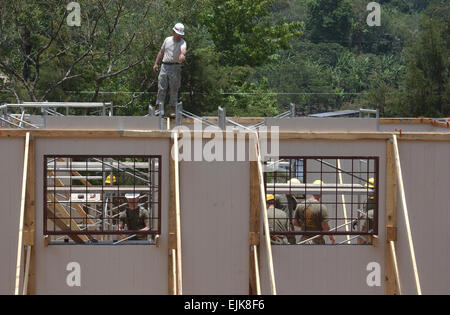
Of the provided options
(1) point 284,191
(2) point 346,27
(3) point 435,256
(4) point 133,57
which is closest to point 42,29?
(4) point 133,57

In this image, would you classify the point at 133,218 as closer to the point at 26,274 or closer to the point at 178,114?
the point at 178,114

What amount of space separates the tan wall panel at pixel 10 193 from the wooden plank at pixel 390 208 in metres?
5.66

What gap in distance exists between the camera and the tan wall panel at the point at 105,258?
1467 centimetres

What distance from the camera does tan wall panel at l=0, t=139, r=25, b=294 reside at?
47.6 ft

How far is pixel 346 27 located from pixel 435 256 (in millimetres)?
72325

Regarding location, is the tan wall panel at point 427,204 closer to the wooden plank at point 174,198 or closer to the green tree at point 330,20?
the wooden plank at point 174,198

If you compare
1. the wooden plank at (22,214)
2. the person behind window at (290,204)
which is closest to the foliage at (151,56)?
the person behind window at (290,204)

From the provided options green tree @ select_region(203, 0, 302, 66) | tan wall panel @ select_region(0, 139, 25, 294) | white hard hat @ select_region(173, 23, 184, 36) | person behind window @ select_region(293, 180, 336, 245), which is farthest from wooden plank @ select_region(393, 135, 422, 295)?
green tree @ select_region(203, 0, 302, 66)

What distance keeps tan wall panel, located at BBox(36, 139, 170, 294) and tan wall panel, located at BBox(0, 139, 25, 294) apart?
0.30 metres

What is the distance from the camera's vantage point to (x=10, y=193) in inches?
573

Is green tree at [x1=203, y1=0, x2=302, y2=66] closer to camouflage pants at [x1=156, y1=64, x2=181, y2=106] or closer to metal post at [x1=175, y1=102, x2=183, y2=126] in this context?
camouflage pants at [x1=156, y1=64, x2=181, y2=106]

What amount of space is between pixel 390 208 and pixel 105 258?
14.7 ft

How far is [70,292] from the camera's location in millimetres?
14688

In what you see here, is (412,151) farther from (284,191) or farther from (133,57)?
(133,57)
